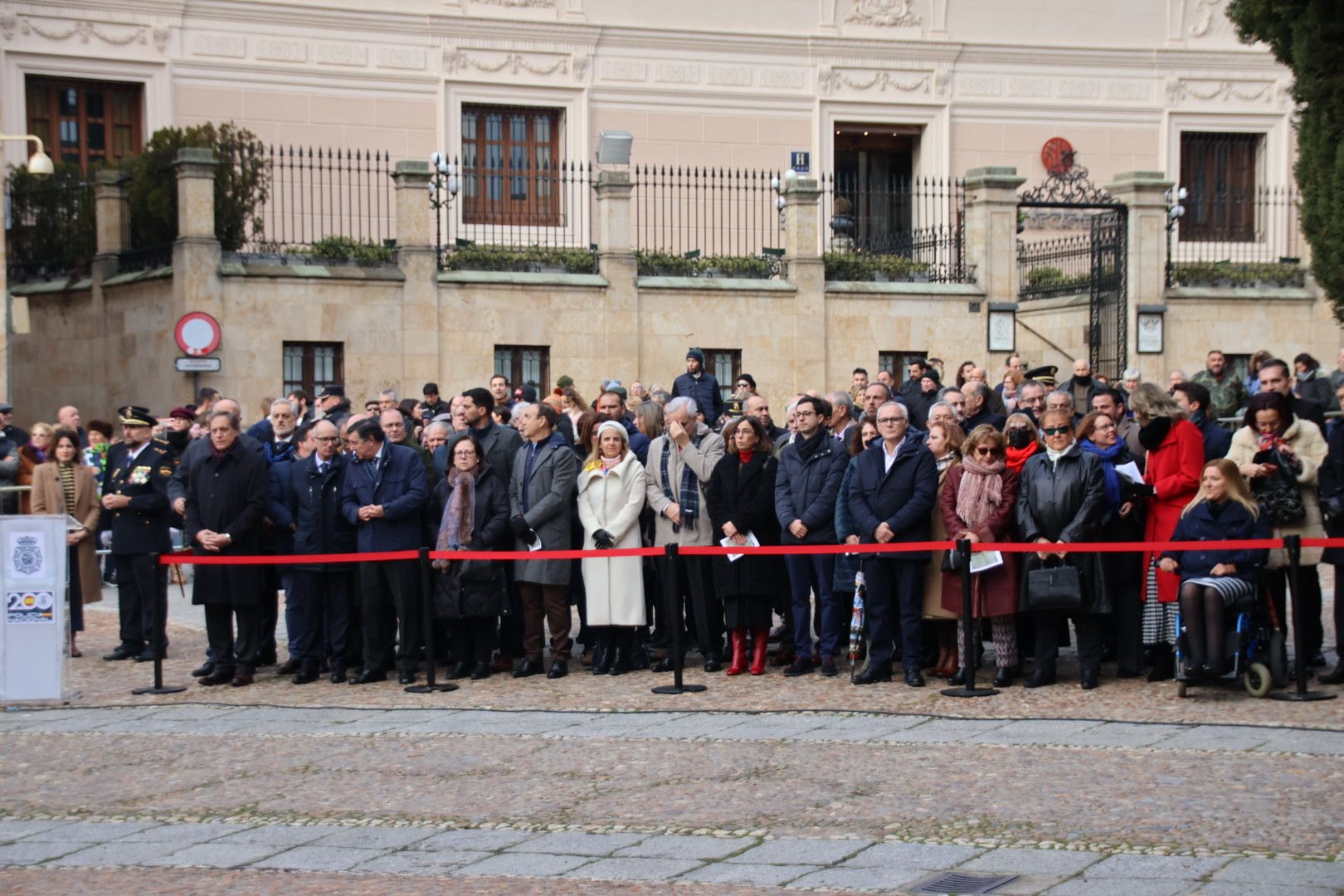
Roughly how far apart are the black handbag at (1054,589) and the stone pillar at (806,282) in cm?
1357

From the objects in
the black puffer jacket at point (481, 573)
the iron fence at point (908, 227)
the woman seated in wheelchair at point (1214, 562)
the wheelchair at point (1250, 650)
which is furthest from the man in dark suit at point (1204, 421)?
the iron fence at point (908, 227)

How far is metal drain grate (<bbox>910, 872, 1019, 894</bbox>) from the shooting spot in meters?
7.42

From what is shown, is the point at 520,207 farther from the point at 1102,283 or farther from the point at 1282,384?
the point at 1282,384

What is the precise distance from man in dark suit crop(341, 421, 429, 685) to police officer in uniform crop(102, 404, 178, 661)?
6.40ft

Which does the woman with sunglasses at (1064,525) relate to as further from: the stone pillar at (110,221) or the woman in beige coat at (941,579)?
the stone pillar at (110,221)

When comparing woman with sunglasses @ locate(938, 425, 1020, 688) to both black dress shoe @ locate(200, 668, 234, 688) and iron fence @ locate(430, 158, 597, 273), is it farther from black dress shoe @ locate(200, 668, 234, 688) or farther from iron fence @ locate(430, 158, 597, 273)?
iron fence @ locate(430, 158, 597, 273)

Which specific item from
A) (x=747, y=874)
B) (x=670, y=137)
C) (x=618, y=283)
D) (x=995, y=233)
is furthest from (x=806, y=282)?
(x=747, y=874)

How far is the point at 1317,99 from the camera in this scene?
19016 millimetres

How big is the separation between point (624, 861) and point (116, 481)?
803 cm

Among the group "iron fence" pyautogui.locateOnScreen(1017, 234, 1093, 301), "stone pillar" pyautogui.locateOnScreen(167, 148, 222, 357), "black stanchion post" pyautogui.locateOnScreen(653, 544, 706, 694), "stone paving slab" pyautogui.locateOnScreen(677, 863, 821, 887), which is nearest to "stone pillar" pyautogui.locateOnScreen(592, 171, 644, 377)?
"stone pillar" pyautogui.locateOnScreen(167, 148, 222, 357)

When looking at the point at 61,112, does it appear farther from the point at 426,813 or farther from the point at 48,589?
the point at 426,813

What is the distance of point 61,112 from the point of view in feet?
105

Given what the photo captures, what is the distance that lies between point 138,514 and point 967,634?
21.7ft

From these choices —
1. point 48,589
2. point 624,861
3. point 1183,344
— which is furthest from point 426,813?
point 1183,344
